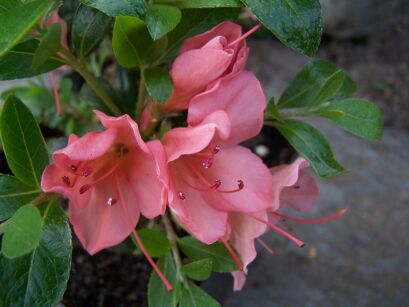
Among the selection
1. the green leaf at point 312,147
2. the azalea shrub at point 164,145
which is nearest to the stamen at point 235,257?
the azalea shrub at point 164,145

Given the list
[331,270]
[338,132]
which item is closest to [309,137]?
[331,270]

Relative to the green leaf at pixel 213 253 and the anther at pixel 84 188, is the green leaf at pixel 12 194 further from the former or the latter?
the green leaf at pixel 213 253

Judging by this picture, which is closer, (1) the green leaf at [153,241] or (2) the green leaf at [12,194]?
(2) the green leaf at [12,194]

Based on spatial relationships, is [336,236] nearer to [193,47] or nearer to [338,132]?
[338,132]

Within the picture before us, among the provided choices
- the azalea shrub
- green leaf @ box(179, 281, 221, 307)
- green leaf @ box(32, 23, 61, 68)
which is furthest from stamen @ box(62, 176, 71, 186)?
green leaf @ box(179, 281, 221, 307)

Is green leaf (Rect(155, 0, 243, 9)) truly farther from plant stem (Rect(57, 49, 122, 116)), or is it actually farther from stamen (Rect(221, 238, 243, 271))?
stamen (Rect(221, 238, 243, 271))
